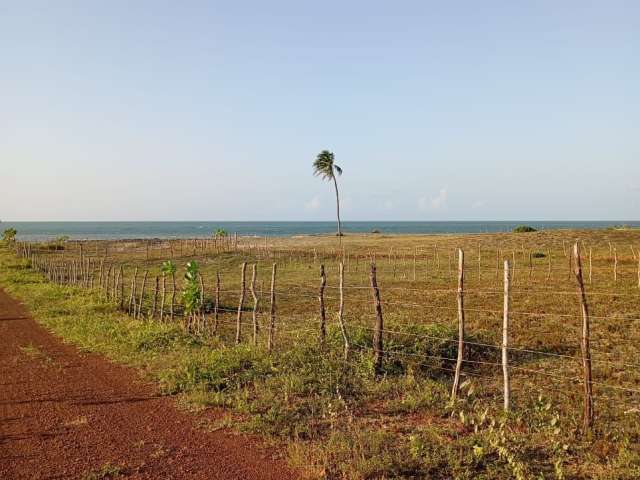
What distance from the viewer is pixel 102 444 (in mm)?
5980

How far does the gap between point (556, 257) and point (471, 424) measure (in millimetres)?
30794

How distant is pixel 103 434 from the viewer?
6.28m

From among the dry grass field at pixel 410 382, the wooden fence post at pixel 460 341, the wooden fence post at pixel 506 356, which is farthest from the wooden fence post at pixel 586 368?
the wooden fence post at pixel 460 341

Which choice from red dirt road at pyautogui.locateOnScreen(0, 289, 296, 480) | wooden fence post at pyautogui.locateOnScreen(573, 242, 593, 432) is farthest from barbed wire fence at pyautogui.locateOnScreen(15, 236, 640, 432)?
red dirt road at pyautogui.locateOnScreen(0, 289, 296, 480)

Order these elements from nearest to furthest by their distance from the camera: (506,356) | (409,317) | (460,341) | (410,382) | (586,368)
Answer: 1. (586,368)
2. (506,356)
3. (460,341)
4. (410,382)
5. (409,317)

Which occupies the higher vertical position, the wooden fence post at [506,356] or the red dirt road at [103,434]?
the wooden fence post at [506,356]

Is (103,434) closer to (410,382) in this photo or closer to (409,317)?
(410,382)

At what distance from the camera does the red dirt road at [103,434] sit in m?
5.35

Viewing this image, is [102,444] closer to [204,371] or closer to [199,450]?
[199,450]

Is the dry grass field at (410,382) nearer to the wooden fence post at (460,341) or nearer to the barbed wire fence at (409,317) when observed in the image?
the barbed wire fence at (409,317)

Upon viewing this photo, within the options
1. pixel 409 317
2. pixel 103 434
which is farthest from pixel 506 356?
pixel 409 317

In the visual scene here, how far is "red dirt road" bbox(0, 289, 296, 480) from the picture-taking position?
17.6ft

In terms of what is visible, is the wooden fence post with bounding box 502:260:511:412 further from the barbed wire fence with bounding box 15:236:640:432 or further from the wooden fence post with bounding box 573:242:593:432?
the wooden fence post with bounding box 573:242:593:432

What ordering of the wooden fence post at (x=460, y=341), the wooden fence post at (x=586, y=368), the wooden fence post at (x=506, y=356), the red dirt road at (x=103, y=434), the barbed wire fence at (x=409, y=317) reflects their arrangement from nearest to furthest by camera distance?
the red dirt road at (x=103, y=434) → the wooden fence post at (x=586, y=368) → the wooden fence post at (x=506, y=356) → the barbed wire fence at (x=409, y=317) → the wooden fence post at (x=460, y=341)
